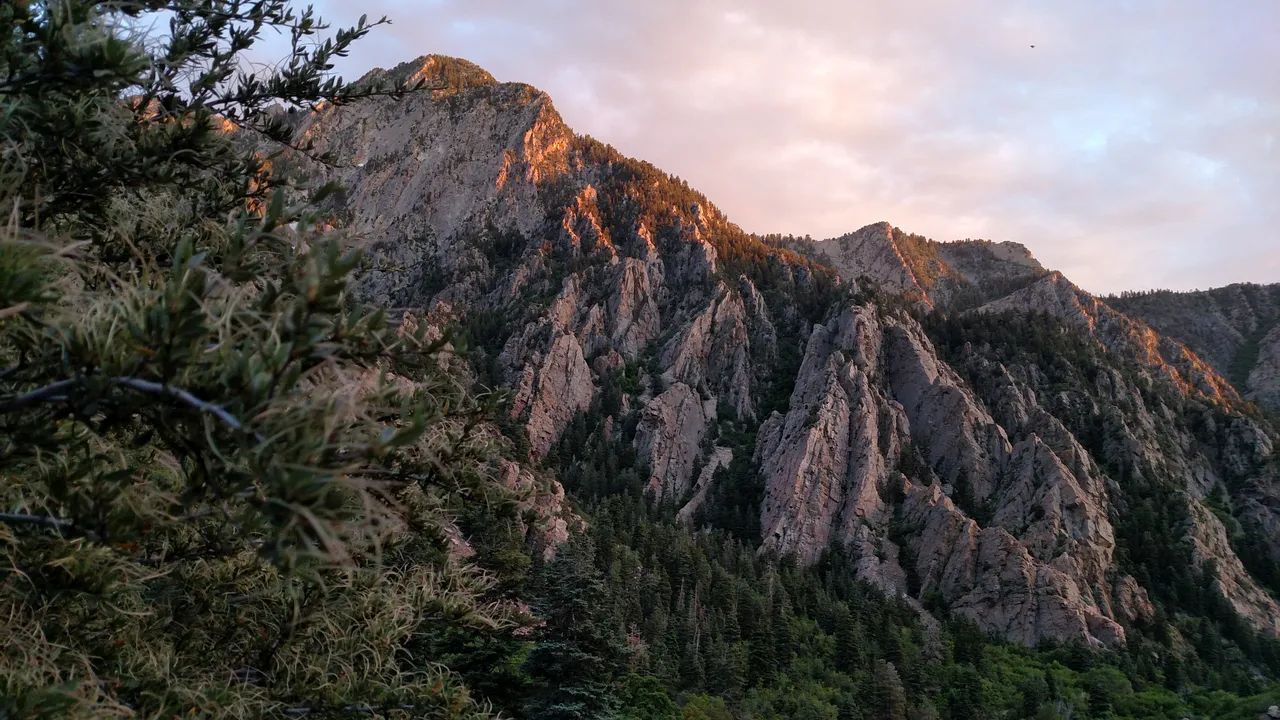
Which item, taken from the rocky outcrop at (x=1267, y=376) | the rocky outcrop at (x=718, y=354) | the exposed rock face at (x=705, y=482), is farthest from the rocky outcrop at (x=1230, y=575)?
the rocky outcrop at (x=1267, y=376)

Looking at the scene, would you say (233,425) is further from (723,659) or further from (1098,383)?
(1098,383)

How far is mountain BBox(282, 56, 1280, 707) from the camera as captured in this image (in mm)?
59531

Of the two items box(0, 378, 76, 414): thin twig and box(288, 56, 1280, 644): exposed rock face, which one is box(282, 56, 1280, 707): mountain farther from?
box(0, 378, 76, 414): thin twig

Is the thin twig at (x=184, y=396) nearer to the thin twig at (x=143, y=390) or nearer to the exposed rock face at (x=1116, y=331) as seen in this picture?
the thin twig at (x=143, y=390)

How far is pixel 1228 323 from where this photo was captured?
161m

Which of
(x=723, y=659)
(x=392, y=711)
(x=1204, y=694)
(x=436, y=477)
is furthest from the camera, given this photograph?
(x=1204, y=694)

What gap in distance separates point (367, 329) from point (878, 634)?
51416 mm

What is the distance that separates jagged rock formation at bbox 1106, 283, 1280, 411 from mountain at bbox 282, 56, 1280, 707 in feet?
113

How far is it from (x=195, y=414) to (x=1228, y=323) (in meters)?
212

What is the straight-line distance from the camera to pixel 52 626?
3930 millimetres

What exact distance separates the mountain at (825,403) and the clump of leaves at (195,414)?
110ft

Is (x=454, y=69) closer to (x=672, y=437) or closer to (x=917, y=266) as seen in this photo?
(x=672, y=437)

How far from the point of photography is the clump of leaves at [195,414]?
2518 mm

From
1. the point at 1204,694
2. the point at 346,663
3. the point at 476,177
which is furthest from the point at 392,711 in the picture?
the point at 476,177
